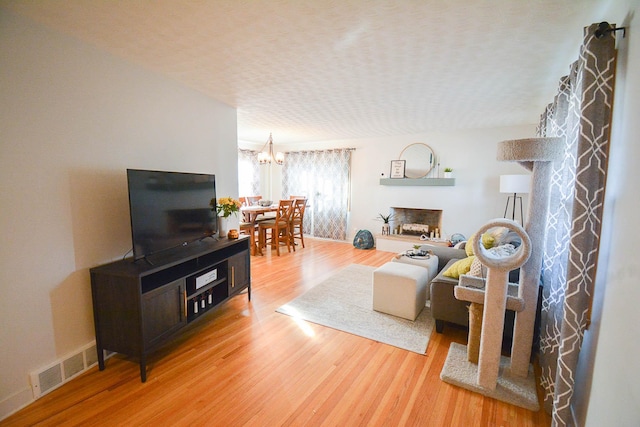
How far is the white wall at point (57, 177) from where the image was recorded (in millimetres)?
1568

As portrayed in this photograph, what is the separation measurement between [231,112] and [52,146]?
1.95 metres

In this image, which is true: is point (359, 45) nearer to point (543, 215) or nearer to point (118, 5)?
point (118, 5)

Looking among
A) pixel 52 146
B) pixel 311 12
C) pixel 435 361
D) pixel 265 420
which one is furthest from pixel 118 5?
pixel 435 361

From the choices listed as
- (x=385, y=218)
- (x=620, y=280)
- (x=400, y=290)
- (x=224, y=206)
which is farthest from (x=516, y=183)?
(x=224, y=206)

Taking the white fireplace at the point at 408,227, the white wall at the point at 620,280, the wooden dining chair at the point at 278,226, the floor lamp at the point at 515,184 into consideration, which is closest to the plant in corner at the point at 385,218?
the white fireplace at the point at 408,227

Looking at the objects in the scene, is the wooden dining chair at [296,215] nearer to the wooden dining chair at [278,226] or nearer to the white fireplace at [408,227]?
the wooden dining chair at [278,226]

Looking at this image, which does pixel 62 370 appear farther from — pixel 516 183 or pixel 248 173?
pixel 248 173

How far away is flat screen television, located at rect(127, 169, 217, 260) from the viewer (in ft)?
6.44

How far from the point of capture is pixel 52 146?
174 cm

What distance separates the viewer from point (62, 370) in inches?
71.4

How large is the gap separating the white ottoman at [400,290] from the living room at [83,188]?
1.33 metres

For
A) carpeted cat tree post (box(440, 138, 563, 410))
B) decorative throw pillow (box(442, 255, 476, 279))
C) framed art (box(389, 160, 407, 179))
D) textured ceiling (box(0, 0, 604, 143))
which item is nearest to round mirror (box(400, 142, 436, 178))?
framed art (box(389, 160, 407, 179))

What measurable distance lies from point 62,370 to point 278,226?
140 inches

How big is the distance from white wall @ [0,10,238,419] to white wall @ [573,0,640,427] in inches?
114
